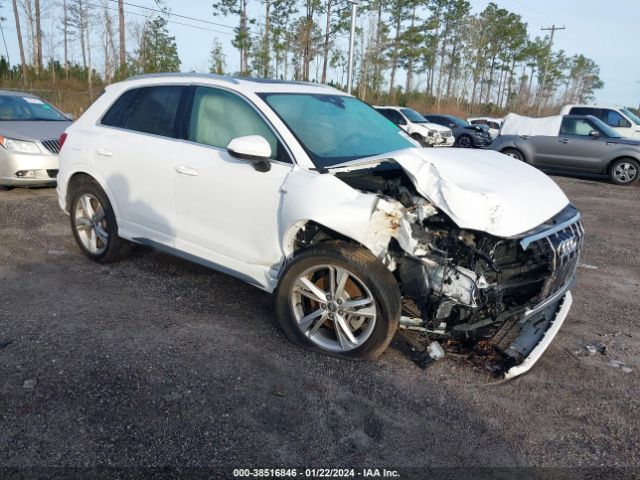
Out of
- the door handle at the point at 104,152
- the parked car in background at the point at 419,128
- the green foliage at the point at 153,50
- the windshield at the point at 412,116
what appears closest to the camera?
the door handle at the point at 104,152

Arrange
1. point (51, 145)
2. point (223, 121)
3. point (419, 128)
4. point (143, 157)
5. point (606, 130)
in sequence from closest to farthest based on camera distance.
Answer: point (223, 121) → point (143, 157) → point (51, 145) → point (606, 130) → point (419, 128)

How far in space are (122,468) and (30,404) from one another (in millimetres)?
841

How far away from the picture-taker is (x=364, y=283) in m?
3.12

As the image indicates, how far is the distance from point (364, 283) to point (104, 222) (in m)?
3.06

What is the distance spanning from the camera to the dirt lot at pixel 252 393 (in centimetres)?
254

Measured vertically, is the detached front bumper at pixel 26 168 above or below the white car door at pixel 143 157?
below

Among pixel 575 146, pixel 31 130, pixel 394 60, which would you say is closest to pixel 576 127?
pixel 575 146

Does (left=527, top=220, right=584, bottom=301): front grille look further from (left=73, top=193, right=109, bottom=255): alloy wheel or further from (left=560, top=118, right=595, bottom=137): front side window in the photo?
(left=560, top=118, right=595, bottom=137): front side window

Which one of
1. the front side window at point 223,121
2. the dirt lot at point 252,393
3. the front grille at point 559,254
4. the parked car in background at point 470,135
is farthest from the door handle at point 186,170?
the parked car in background at point 470,135

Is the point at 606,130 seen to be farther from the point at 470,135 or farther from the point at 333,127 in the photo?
the point at 333,127

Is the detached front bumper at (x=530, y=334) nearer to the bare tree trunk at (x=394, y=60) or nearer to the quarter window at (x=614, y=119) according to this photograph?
the quarter window at (x=614, y=119)

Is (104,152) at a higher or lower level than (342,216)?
higher

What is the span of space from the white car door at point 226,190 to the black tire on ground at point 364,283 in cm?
29

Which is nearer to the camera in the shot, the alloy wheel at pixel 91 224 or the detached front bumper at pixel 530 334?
the detached front bumper at pixel 530 334
